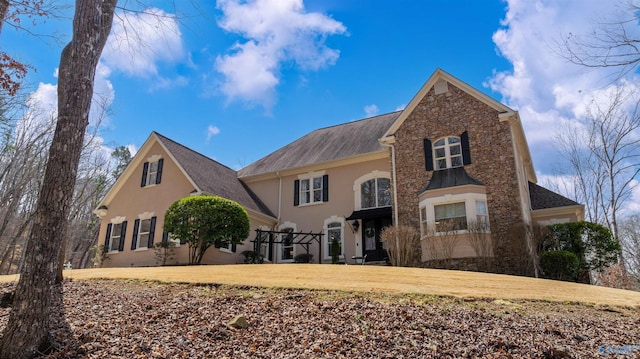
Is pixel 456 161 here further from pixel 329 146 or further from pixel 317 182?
pixel 329 146

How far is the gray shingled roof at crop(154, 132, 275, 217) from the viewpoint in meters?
18.8

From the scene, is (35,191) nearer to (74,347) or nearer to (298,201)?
(298,201)

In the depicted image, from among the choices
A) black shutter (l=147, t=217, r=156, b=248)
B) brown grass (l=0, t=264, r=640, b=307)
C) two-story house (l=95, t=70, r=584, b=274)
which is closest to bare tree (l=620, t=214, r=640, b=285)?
two-story house (l=95, t=70, r=584, b=274)

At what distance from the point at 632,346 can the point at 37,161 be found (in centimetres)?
2734

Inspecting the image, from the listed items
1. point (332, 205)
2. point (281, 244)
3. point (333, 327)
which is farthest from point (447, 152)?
point (333, 327)

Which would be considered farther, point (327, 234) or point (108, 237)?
point (108, 237)

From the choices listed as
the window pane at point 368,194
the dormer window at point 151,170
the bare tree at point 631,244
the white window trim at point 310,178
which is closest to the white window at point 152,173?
the dormer window at point 151,170

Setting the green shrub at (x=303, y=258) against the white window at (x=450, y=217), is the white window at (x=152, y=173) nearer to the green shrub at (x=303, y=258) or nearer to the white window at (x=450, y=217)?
the green shrub at (x=303, y=258)

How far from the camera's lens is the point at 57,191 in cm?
565

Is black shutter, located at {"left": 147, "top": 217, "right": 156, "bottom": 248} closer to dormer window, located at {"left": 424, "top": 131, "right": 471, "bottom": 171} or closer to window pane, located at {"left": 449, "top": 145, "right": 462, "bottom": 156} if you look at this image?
dormer window, located at {"left": 424, "top": 131, "right": 471, "bottom": 171}

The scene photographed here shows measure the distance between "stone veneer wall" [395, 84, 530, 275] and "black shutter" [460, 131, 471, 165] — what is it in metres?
0.14

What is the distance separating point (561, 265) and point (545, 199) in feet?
16.7

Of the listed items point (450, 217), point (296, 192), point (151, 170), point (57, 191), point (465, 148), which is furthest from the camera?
point (296, 192)

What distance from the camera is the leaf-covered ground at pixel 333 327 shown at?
510cm
